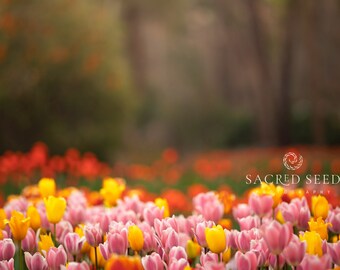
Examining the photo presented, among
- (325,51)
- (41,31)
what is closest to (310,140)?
(325,51)

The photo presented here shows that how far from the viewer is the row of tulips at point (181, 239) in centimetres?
177

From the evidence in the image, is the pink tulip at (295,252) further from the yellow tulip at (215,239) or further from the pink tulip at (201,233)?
the pink tulip at (201,233)

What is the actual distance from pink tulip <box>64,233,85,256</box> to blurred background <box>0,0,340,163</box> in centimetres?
639

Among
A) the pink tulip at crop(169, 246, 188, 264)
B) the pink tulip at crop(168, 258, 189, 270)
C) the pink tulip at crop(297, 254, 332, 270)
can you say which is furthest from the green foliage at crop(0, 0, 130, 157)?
the pink tulip at crop(297, 254, 332, 270)

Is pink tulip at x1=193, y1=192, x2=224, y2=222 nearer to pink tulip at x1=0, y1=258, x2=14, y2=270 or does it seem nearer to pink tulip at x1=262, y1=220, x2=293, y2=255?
pink tulip at x1=262, y1=220, x2=293, y2=255

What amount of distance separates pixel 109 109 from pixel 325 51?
23.5ft

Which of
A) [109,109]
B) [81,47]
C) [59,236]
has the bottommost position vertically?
[59,236]

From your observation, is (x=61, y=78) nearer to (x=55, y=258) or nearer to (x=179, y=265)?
(x=55, y=258)

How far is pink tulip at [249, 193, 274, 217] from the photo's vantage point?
239 cm

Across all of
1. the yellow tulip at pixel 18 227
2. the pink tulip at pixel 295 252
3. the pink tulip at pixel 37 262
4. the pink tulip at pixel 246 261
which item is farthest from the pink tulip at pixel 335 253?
the yellow tulip at pixel 18 227

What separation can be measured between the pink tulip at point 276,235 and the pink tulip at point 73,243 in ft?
2.26

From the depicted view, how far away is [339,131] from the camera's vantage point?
14.6 metres

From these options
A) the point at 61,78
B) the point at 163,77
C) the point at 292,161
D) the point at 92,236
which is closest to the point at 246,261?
the point at 92,236

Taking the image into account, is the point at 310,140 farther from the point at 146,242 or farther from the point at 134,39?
the point at 146,242
